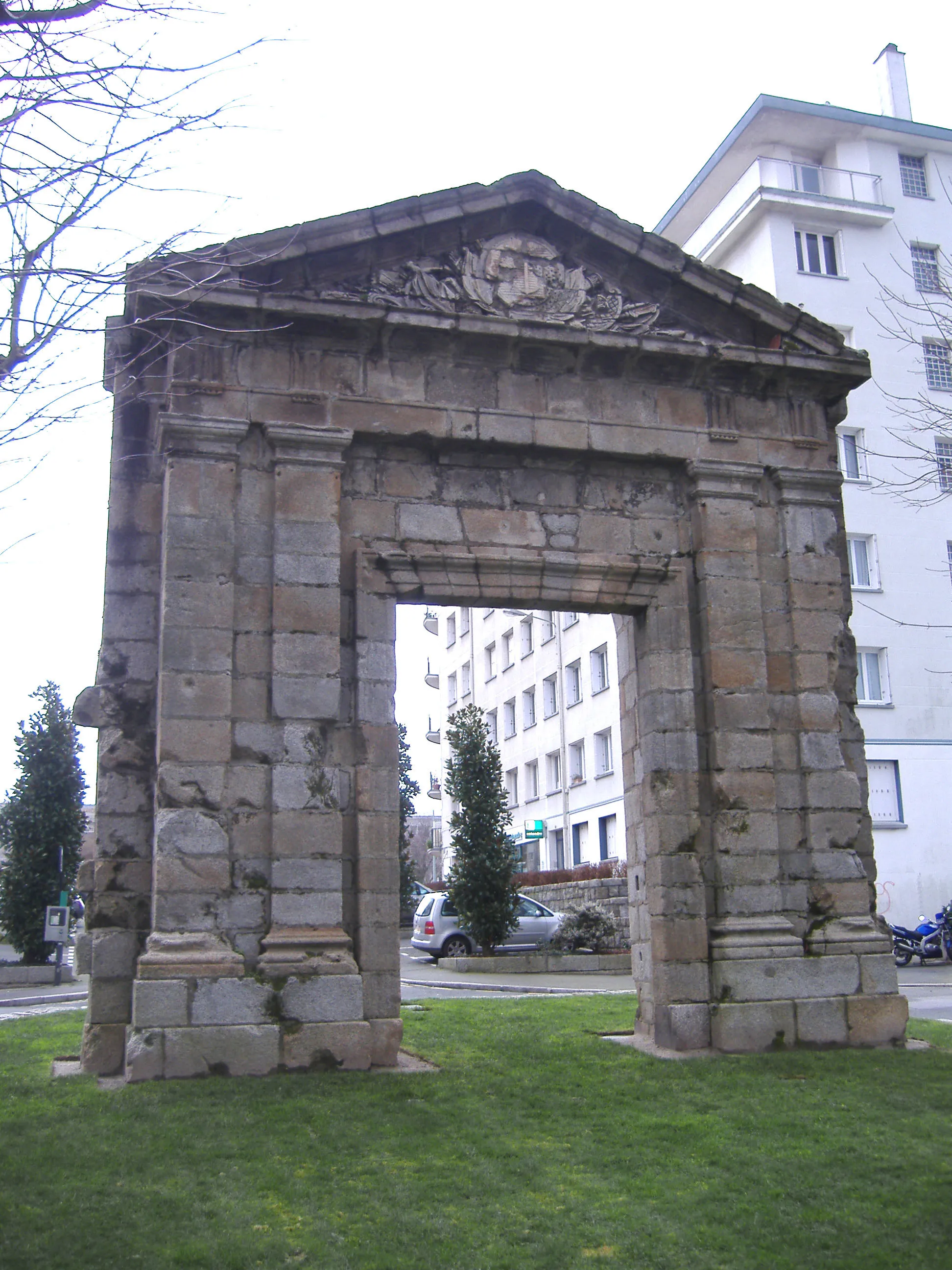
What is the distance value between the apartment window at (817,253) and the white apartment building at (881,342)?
4cm

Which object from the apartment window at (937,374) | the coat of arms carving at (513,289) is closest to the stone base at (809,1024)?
the coat of arms carving at (513,289)

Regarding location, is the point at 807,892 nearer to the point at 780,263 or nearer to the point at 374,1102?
the point at 374,1102

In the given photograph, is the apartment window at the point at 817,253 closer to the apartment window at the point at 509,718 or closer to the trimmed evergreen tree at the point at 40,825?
the apartment window at the point at 509,718

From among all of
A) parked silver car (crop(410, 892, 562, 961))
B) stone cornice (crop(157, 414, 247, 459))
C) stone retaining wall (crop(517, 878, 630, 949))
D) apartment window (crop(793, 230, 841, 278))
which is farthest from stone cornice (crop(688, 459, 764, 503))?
apartment window (crop(793, 230, 841, 278))

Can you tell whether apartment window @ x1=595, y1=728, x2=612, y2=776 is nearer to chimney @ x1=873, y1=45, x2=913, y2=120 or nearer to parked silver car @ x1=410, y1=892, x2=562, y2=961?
parked silver car @ x1=410, y1=892, x2=562, y2=961

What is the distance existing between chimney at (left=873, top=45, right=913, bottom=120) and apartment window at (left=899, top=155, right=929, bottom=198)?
1488 mm

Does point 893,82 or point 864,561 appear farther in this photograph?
point 893,82

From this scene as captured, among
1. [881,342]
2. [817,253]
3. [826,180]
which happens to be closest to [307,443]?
[881,342]

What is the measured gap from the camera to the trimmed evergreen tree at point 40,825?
21.9 meters

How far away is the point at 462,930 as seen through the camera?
23484 millimetres

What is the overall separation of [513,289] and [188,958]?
6.14 m

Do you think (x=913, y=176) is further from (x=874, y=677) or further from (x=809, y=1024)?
(x=809, y=1024)

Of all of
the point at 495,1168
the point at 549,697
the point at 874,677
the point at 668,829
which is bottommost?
the point at 495,1168

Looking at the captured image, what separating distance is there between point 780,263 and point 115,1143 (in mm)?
A: 26268
